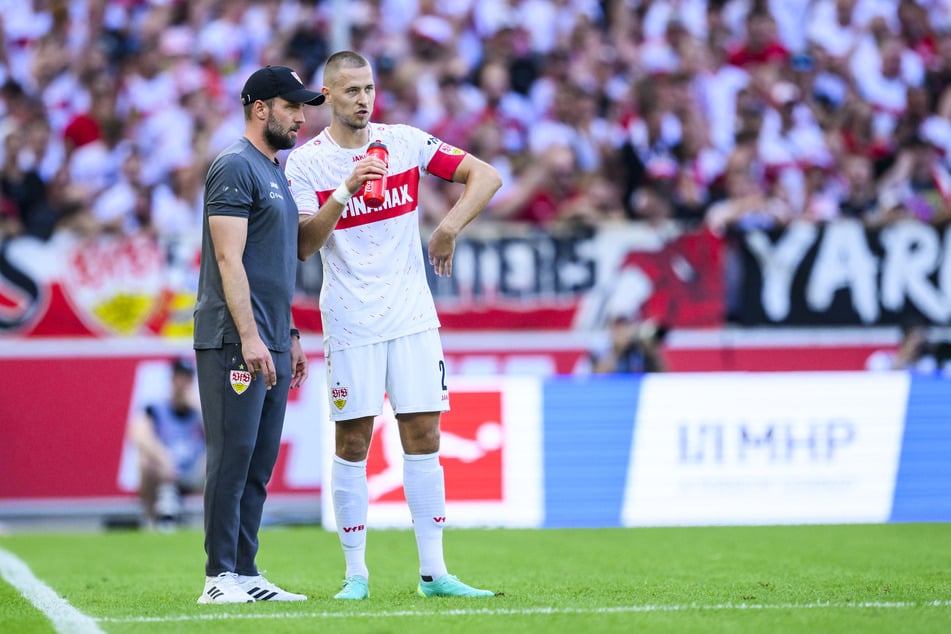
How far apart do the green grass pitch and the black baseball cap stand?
2.26 m

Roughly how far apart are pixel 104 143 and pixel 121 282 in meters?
2.64

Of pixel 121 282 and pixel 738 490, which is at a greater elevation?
pixel 121 282

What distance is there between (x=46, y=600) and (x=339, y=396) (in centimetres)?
173

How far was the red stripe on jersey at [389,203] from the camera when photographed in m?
6.91

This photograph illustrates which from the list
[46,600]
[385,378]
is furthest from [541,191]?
[46,600]

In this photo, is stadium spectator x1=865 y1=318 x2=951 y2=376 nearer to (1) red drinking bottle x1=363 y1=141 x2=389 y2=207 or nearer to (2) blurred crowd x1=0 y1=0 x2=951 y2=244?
(2) blurred crowd x1=0 y1=0 x2=951 y2=244

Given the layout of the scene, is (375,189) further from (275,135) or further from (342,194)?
(275,135)

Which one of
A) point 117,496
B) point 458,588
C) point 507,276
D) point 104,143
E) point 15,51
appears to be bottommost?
point 117,496

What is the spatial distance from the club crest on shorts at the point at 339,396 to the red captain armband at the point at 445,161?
3.68 feet

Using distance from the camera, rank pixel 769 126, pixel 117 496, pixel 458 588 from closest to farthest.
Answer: pixel 458 588 < pixel 117 496 < pixel 769 126

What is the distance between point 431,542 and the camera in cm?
696

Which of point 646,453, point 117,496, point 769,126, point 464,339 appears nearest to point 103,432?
point 117,496

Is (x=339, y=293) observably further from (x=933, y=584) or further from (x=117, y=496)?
(x=117, y=496)

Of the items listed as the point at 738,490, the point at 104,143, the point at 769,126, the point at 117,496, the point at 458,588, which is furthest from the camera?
the point at 769,126
